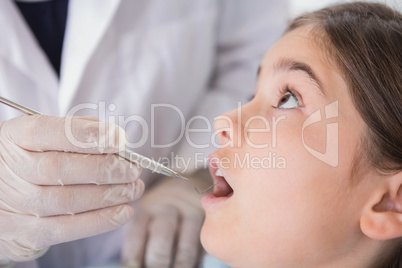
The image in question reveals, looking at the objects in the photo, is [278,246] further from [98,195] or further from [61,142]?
[61,142]

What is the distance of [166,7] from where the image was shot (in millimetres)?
1403

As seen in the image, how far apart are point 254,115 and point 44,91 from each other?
632 mm

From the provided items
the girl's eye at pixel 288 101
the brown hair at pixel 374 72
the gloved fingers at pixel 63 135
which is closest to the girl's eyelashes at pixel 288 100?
the girl's eye at pixel 288 101

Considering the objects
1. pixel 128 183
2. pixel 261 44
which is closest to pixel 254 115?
pixel 128 183

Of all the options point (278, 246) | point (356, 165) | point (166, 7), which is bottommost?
point (278, 246)

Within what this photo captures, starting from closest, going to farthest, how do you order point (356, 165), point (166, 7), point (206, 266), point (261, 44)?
point (356, 165), point (206, 266), point (166, 7), point (261, 44)

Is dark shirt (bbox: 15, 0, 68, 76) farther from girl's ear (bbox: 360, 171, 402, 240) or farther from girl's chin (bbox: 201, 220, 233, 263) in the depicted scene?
girl's ear (bbox: 360, 171, 402, 240)

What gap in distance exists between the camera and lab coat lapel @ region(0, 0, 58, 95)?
1.19 meters

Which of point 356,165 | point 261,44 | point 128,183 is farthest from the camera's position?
point 261,44

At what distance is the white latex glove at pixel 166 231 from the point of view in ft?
4.48

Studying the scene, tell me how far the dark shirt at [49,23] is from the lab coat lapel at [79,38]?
0.08 metres

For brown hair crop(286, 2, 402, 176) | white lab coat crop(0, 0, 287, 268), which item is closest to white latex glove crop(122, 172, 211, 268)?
white lab coat crop(0, 0, 287, 268)

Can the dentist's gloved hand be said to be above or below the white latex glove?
above

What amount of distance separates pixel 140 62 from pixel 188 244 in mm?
593
